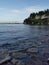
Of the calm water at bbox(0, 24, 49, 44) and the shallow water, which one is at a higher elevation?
the shallow water

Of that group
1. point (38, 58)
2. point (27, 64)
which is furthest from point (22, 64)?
point (38, 58)

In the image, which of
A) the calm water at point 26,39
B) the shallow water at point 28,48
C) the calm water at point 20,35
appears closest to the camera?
the shallow water at point 28,48

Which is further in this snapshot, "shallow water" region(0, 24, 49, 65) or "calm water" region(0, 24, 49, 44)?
"calm water" region(0, 24, 49, 44)

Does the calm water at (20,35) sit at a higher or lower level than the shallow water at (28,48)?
lower

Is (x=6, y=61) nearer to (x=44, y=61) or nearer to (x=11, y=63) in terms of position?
(x=11, y=63)

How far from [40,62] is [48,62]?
60cm

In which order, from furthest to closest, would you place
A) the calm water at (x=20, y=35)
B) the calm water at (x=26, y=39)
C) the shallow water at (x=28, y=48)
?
the calm water at (x=20, y=35) < the calm water at (x=26, y=39) < the shallow water at (x=28, y=48)

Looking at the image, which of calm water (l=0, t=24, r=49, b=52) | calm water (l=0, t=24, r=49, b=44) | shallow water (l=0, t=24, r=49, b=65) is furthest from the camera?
calm water (l=0, t=24, r=49, b=44)

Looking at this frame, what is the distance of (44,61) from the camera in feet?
36.4

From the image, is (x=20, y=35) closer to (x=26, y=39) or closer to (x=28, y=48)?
(x=26, y=39)

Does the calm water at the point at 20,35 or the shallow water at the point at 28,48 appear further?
the calm water at the point at 20,35

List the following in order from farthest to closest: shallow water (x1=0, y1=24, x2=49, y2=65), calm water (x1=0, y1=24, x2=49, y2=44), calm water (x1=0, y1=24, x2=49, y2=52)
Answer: calm water (x1=0, y1=24, x2=49, y2=44), calm water (x1=0, y1=24, x2=49, y2=52), shallow water (x1=0, y1=24, x2=49, y2=65)

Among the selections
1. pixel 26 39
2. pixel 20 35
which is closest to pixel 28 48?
pixel 26 39

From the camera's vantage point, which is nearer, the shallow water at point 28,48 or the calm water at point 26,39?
the shallow water at point 28,48
